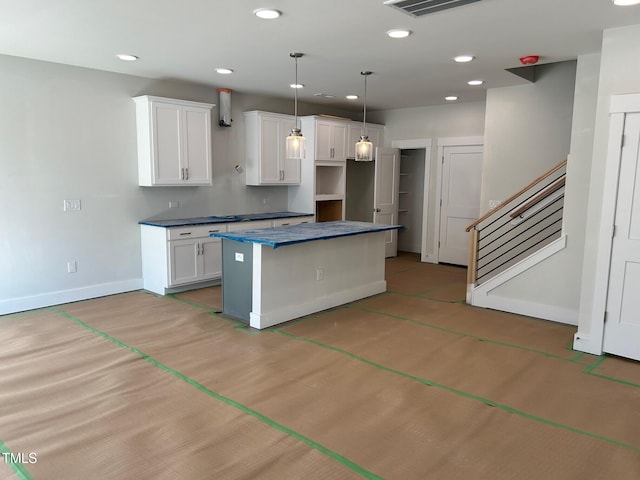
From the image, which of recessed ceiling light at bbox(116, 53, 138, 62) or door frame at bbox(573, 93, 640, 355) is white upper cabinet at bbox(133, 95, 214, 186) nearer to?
recessed ceiling light at bbox(116, 53, 138, 62)

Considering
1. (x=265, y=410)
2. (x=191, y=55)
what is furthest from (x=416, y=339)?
(x=191, y=55)

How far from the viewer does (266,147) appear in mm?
6660

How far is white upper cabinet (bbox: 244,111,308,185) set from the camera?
21.6 ft

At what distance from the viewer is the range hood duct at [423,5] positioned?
2910mm

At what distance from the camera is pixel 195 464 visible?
2.32 meters

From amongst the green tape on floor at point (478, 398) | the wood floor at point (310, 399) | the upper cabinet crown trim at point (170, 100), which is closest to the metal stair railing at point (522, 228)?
the wood floor at point (310, 399)

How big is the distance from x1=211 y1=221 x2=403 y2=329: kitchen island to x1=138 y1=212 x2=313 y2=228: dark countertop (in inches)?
42.1

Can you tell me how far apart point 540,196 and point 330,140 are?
3377 millimetres

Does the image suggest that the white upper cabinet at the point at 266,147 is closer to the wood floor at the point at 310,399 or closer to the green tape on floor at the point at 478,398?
the wood floor at the point at 310,399

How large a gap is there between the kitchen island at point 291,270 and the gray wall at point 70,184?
5.47ft

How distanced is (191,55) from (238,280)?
2.31 metres

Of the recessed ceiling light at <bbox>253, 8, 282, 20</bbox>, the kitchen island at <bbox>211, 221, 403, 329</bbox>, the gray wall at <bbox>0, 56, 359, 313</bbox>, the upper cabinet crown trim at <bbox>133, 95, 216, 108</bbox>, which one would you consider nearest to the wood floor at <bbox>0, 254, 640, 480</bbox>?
the kitchen island at <bbox>211, 221, 403, 329</bbox>

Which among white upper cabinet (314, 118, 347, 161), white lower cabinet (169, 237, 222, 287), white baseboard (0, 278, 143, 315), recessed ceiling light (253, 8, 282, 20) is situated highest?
recessed ceiling light (253, 8, 282, 20)

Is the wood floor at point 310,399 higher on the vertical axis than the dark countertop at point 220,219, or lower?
lower
